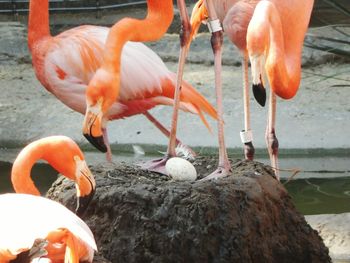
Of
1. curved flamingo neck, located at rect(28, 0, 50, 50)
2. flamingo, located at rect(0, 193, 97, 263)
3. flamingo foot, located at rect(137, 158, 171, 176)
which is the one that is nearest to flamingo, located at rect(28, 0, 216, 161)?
curved flamingo neck, located at rect(28, 0, 50, 50)

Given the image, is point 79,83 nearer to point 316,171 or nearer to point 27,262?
point 316,171

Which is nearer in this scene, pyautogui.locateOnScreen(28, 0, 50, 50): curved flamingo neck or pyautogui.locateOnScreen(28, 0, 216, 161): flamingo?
pyautogui.locateOnScreen(28, 0, 216, 161): flamingo

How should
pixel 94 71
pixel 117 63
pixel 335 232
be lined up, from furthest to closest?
pixel 94 71 → pixel 335 232 → pixel 117 63

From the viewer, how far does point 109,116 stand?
5.36 metres

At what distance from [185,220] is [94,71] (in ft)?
5.17

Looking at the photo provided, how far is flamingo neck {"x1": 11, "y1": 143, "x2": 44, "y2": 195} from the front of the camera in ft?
11.8

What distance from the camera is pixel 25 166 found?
3592mm

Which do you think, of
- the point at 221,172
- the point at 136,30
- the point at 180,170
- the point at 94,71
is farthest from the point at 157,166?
the point at 94,71

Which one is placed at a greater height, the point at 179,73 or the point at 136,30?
the point at 136,30

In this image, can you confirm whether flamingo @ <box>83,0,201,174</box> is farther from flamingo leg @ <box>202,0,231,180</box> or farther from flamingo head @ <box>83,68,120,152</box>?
flamingo leg @ <box>202,0,231,180</box>

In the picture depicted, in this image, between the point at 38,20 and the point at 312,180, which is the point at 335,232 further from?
the point at 38,20

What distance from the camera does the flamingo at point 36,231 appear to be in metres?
2.83

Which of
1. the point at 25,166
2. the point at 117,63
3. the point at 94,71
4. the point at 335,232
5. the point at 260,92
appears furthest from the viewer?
the point at 94,71

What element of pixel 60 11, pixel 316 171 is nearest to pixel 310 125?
pixel 316 171
